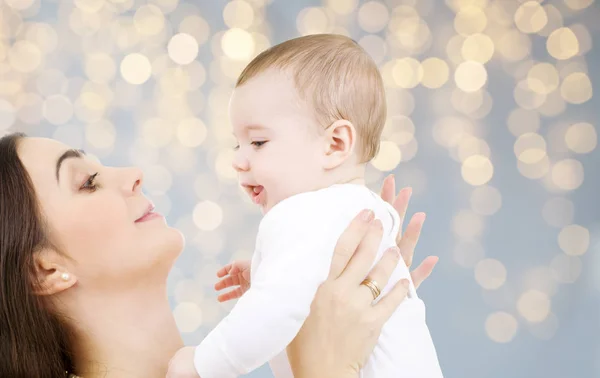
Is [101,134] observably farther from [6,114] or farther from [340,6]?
[340,6]

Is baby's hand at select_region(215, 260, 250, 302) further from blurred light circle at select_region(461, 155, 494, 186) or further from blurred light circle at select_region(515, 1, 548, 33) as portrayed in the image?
blurred light circle at select_region(515, 1, 548, 33)

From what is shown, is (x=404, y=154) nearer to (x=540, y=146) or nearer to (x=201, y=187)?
(x=540, y=146)

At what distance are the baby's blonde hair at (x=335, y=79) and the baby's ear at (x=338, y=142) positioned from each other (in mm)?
16

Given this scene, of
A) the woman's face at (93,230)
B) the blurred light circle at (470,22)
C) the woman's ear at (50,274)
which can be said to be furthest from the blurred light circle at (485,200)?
the woman's ear at (50,274)

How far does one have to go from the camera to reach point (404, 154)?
3.14 m

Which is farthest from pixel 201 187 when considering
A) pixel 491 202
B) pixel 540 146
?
pixel 540 146

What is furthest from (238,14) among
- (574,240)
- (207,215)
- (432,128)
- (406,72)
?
(574,240)

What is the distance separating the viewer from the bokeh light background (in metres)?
3.04

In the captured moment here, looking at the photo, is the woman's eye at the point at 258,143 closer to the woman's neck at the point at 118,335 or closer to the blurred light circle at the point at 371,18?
the woman's neck at the point at 118,335

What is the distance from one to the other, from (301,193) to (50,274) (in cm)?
50

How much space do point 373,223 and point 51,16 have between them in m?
2.34

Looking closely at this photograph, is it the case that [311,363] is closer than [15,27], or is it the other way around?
[311,363]

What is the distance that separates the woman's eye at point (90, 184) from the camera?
138 cm

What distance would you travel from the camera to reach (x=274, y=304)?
1054 millimetres
